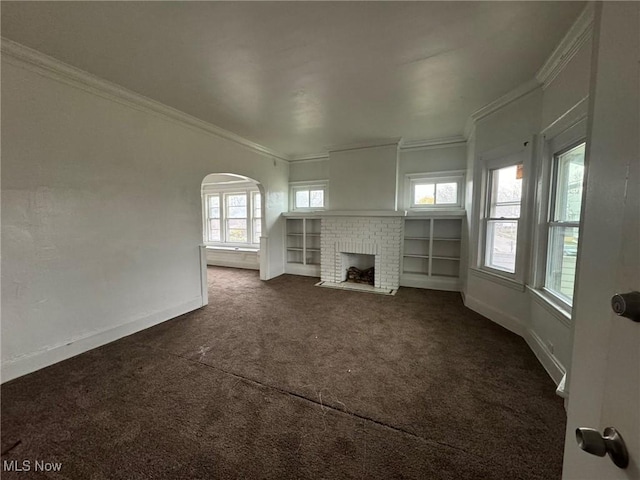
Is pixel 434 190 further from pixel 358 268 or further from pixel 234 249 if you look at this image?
pixel 234 249

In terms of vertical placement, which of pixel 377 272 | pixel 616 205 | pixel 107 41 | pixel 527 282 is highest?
pixel 107 41

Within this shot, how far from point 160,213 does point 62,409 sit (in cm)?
212

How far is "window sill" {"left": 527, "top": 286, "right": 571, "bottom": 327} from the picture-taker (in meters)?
2.06

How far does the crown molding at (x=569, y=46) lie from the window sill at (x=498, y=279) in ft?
6.68

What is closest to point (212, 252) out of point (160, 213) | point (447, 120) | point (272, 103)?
point (160, 213)

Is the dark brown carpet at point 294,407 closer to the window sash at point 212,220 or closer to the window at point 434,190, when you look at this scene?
the window at point 434,190

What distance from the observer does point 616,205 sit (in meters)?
0.53

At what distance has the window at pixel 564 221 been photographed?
2.21 m

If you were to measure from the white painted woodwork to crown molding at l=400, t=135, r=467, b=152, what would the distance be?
4472 mm

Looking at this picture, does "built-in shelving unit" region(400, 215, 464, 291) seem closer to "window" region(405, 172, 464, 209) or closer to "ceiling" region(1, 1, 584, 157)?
"window" region(405, 172, 464, 209)

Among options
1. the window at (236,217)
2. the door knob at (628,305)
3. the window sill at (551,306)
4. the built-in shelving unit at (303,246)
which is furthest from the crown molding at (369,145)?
the door knob at (628,305)

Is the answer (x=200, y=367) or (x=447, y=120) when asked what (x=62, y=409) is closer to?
(x=200, y=367)

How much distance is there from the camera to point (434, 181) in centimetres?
497

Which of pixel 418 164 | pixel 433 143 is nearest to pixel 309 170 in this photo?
pixel 418 164
